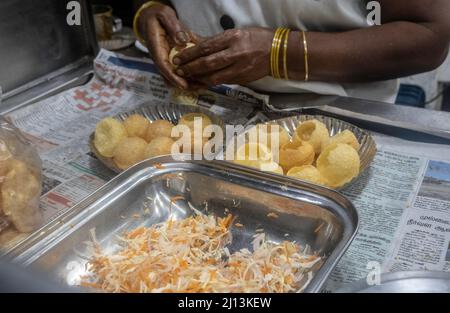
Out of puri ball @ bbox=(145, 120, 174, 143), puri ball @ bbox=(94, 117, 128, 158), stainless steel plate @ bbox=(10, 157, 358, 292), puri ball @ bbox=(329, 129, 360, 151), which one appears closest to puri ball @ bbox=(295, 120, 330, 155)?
puri ball @ bbox=(329, 129, 360, 151)

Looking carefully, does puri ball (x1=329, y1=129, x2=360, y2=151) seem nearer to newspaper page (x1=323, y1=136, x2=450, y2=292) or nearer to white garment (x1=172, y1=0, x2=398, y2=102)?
newspaper page (x1=323, y1=136, x2=450, y2=292)

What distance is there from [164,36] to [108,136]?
40 centimetres

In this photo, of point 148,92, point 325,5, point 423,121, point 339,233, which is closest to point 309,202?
point 339,233

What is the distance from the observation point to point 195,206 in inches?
34.3

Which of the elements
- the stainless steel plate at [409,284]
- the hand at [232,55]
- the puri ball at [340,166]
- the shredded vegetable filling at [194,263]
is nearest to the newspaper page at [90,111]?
the hand at [232,55]

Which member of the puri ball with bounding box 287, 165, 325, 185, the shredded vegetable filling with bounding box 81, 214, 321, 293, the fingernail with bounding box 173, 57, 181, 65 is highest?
the fingernail with bounding box 173, 57, 181, 65

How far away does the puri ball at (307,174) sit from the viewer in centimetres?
87

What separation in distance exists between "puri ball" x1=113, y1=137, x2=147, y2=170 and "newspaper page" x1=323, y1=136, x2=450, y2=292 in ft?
1.49

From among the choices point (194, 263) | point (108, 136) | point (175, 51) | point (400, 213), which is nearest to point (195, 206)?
point (194, 263)

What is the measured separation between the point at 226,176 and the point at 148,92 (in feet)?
1.94

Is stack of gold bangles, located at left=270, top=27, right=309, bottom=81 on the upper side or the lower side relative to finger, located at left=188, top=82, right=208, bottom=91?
upper

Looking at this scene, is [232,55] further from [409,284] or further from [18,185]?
[409,284]

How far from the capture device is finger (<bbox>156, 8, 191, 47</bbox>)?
122 centimetres

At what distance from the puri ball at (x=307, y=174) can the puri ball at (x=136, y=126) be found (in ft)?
1.27
